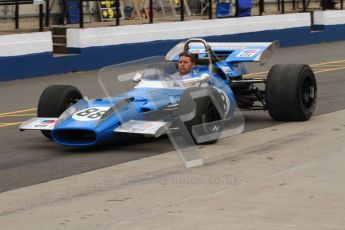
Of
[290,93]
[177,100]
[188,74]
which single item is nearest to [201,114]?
[177,100]

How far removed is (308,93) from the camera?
12.3m

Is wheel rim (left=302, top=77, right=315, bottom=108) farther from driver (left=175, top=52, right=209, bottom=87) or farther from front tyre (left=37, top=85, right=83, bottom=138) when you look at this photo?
front tyre (left=37, top=85, right=83, bottom=138)

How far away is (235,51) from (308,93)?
1227 mm

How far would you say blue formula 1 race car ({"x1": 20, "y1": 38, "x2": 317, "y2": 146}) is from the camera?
33.4 ft

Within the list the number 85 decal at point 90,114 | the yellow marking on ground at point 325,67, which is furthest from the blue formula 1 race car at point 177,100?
the yellow marking on ground at point 325,67

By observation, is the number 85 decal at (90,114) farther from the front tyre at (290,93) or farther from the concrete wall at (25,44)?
the concrete wall at (25,44)

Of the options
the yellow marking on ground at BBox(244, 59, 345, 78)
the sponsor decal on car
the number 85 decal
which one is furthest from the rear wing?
the yellow marking on ground at BBox(244, 59, 345, 78)

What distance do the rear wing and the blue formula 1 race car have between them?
13 millimetres

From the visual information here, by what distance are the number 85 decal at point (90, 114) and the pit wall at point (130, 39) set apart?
9.75m

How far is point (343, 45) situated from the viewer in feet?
95.4

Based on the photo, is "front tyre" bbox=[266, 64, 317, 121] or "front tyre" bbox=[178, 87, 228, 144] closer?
"front tyre" bbox=[178, 87, 228, 144]

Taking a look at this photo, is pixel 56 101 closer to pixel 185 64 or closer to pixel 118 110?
pixel 118 110

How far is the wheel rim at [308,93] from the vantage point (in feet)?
40.0

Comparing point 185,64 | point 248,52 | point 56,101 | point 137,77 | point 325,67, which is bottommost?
Answer: point 325,67
